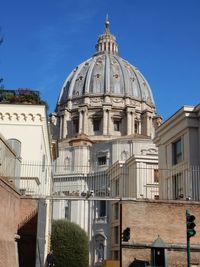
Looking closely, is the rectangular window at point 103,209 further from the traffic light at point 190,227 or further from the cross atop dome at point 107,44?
the cross atop dome at point 107,44

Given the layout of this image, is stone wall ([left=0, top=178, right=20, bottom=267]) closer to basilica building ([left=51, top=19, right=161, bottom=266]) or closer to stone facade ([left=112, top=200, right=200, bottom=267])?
stone facade ([left=112, top=200, right=200, bottom=267])

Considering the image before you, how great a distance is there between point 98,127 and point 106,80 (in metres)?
13.0

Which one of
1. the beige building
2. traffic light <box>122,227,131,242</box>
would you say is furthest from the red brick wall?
the beige building

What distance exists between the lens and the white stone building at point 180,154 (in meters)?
23.2

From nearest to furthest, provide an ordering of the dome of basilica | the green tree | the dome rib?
1. the green tree
2. the dome of basilica
3. the dome rib

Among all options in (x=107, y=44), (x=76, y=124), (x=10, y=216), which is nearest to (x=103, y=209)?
(x=76, y=124)

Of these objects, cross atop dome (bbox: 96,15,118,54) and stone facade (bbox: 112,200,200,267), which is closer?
stone facade (bbox: 112,200,200,267)

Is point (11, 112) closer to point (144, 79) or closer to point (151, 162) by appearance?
point (151, 162)

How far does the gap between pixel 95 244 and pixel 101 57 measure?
5295 cm

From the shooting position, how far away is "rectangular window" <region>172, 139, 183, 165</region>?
92.0ft

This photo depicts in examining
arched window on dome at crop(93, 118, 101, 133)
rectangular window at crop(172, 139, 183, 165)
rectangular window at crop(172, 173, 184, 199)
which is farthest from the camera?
arched window on dome at crop(93, 118, 101, 133)

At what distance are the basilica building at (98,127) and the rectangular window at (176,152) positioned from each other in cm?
2203

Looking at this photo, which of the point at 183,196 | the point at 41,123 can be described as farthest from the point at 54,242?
the point at 183,196

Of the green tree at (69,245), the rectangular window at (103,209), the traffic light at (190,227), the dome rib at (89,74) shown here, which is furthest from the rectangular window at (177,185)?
the dome rib at (89,74)
